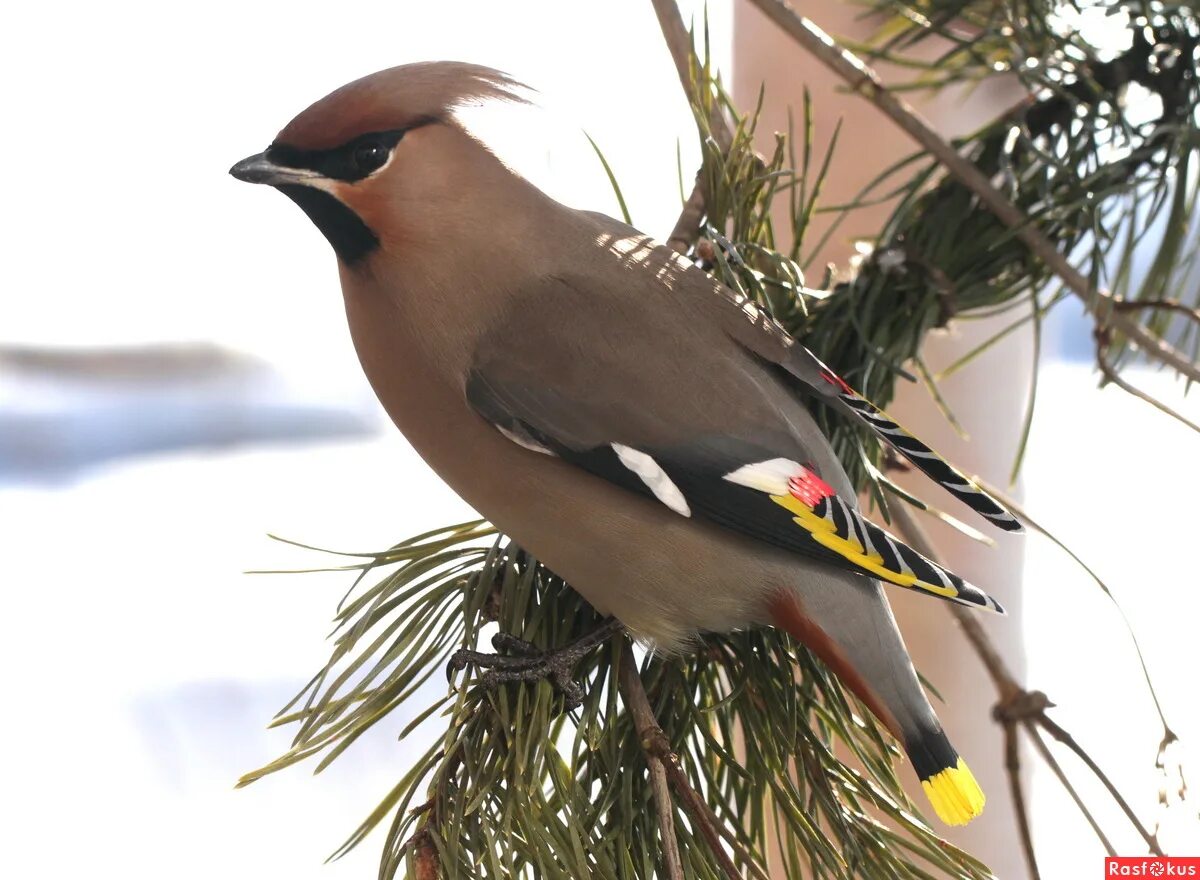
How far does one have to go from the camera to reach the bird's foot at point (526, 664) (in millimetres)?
793

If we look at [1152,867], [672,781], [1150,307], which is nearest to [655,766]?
[672,781]

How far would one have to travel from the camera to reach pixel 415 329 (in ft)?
2.85

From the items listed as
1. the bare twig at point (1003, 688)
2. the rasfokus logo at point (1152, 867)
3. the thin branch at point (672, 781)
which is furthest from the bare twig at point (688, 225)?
the rasfokus logo at point (1152, 867)

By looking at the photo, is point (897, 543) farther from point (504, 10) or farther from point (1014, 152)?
point (504, 10)

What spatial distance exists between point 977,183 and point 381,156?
0.43m

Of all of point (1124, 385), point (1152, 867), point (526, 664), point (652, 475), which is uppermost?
point (1124, 385)

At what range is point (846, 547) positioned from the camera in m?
0.83

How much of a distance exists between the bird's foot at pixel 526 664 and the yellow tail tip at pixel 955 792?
0.23 meters

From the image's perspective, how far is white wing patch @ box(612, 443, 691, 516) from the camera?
85 cm

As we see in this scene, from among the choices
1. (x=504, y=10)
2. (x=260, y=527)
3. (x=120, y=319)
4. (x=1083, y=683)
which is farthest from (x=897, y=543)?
(x=120, y=319)

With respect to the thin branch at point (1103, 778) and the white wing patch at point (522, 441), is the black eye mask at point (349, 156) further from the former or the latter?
the thin branch at point (1103, 778)

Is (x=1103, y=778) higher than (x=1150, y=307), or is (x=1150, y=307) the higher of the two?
(x=1150, y=307)

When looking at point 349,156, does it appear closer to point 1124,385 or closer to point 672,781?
point 672,781

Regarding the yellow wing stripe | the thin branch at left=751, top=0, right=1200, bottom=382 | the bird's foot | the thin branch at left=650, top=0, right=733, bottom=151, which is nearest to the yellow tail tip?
the yellow wing stripe
